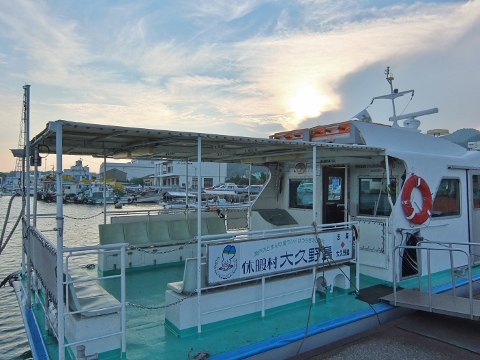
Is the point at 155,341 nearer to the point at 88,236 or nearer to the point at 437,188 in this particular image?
the point at 437,188

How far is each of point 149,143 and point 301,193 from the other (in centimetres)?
425

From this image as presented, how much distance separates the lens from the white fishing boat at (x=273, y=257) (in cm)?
362

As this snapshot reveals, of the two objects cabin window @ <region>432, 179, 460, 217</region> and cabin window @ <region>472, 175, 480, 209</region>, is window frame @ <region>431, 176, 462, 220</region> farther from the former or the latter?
cabin window @ <region>472, 175, 480, 209</region>

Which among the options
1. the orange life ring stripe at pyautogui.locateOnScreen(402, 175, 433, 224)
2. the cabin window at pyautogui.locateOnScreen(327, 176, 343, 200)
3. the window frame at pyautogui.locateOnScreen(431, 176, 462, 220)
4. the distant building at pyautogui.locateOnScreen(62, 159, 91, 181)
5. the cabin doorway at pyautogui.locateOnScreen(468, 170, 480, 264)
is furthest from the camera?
the distant building at pyautogui.locateOnScreen(62, 159, 91, 181)

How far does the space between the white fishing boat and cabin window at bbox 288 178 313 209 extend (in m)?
0.03

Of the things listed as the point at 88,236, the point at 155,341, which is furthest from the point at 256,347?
the point at 88,236

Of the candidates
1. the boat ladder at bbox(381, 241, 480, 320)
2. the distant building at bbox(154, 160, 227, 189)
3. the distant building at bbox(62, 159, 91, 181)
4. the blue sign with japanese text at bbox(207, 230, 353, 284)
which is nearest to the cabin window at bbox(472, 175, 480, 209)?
the boat ladder at bbox(381, 241, 480, 320)

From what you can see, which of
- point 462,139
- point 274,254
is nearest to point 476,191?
point 274,254

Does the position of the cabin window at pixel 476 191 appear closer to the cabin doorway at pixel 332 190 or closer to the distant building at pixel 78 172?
the cabin doorway at pixel 332 190

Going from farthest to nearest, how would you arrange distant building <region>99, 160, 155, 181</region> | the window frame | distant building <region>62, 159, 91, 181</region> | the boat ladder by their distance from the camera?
distant building <region>99, 160, 155, 181</region> → distant building <region>62, 159, 91, 181</region> → the window frame → the boat ladder

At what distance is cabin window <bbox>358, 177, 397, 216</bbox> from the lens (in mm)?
6588

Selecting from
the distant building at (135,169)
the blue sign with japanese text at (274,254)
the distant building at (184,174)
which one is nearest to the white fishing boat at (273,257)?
the blue sign with japanese text at (274,254)

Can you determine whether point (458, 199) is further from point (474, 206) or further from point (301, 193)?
point (301, 193)

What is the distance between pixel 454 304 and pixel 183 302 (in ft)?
11.9
